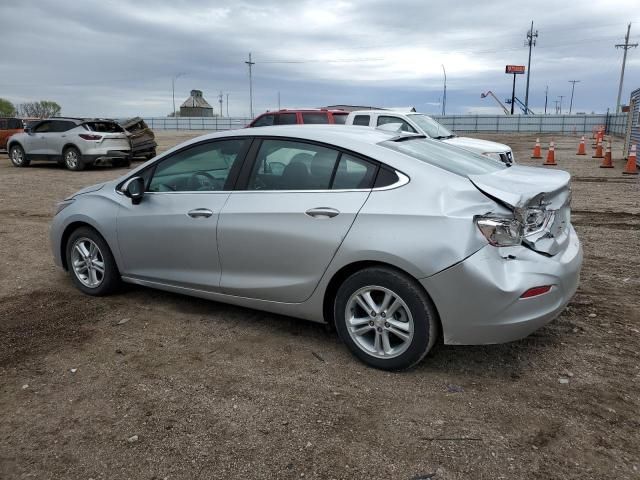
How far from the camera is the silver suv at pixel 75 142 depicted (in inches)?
657

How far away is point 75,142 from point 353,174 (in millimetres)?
15418

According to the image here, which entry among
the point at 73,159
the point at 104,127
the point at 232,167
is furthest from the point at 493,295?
the point at 104,127

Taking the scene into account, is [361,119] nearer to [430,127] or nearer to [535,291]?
[430,127]

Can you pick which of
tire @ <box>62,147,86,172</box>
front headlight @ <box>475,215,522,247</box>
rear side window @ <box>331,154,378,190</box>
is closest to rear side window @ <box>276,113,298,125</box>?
tire @ <box>62,147,86,172</box>

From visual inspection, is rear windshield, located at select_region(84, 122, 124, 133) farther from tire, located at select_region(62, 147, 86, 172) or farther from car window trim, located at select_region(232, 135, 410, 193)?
car window trim, located at select_region(232, 135, 410, 193)

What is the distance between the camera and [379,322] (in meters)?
3.44

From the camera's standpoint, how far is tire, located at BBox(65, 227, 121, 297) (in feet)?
16.0

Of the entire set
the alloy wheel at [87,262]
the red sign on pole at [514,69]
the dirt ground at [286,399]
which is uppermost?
the red sign on pole at [514,69]

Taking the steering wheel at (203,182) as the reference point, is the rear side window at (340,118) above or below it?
above

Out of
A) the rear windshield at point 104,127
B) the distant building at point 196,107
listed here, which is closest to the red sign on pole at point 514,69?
the distant building at point 196,107

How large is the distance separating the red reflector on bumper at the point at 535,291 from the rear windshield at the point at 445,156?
83cm

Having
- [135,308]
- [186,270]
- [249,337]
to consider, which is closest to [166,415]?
[249,337]

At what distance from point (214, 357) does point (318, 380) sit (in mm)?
814

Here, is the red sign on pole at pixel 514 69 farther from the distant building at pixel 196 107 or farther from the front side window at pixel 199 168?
the front side window at pixel 199 168
